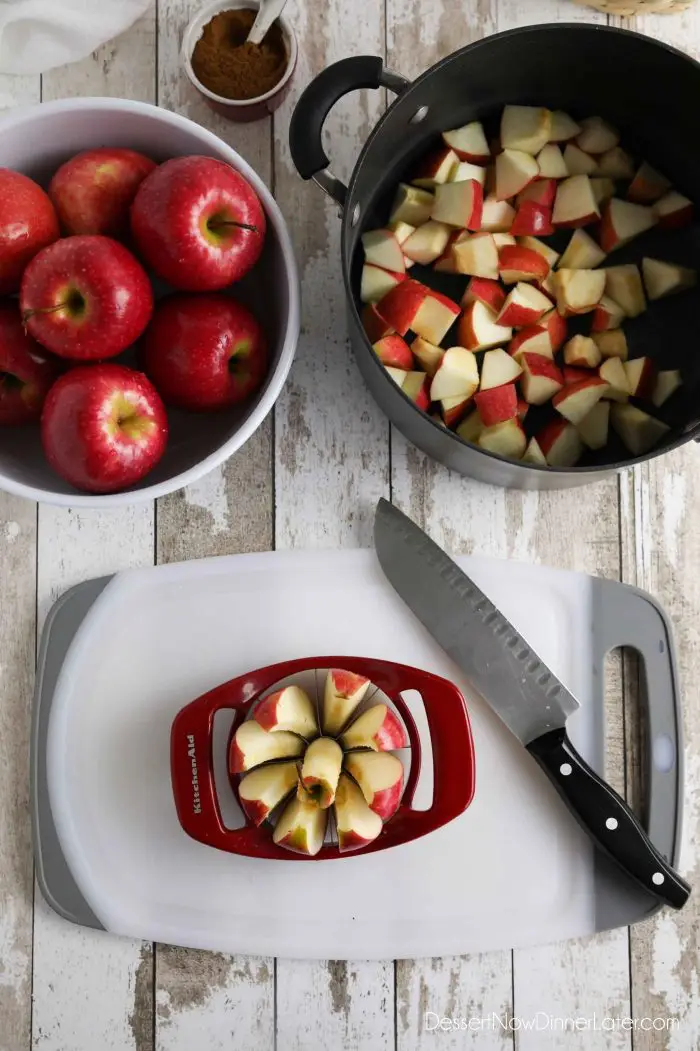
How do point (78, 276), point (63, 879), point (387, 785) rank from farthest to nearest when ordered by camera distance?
1. point (63, 879)
2. point (387, 785)
3. point (78, 276)

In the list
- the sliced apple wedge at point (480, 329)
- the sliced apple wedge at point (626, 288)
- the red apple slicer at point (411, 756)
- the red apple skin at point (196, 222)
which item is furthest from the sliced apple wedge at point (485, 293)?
the red apple slicer at point (411, 756)

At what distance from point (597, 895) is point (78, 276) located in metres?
0.75

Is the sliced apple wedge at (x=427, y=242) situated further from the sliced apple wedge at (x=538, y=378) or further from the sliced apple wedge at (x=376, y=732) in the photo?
the sliced apple wedge at (x=376, y=732)

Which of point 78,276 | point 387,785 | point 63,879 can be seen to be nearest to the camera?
point 78,276

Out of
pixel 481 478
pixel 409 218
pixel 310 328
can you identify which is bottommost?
pixel 481 478

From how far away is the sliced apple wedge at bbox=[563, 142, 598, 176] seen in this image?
33.4 inches

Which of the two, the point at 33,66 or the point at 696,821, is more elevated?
the point at 33,66

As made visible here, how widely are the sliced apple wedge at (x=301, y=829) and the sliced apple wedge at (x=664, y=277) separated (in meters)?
0.58

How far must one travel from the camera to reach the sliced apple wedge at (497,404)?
2.62 ft

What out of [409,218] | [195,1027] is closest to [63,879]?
[195,1027]

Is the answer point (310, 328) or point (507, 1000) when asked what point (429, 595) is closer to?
point (310, 328)

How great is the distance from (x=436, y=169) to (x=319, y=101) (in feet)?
0.54

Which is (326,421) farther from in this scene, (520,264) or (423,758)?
(423,758)

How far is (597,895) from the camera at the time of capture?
0.87m
